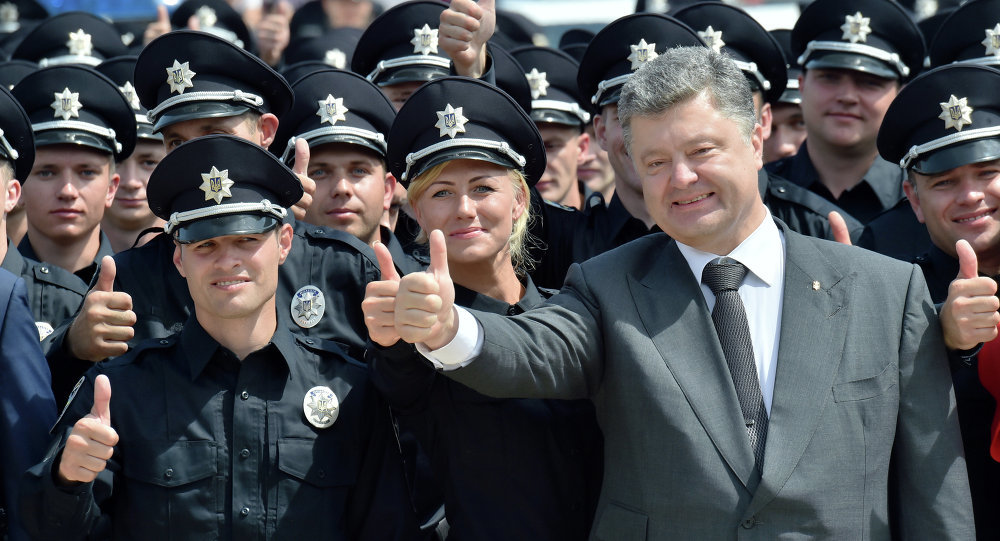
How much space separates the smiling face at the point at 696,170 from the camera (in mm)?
3943

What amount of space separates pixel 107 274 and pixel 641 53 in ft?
8.52

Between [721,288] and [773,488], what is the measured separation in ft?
2.11

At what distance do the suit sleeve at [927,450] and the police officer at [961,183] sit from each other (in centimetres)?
57

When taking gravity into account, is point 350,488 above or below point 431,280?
below

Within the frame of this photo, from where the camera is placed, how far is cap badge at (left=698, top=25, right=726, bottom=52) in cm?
622

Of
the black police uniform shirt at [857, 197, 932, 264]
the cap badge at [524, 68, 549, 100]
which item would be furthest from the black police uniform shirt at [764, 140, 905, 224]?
the cap badge at [524, 68, 549, 100]

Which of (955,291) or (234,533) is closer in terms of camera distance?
(955,291)

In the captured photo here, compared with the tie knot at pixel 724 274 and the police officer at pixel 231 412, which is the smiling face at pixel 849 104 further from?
the police officer at pixel 231 412

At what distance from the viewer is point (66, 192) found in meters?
→ 6.04

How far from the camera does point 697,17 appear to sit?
6.54 metres

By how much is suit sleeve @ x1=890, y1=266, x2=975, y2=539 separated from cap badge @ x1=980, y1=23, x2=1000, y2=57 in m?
2.80

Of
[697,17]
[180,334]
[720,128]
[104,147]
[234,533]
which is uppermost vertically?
[697,17]

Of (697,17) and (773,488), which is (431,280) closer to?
(773,488)

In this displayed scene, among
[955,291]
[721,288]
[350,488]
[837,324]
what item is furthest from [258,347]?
[955,291]
